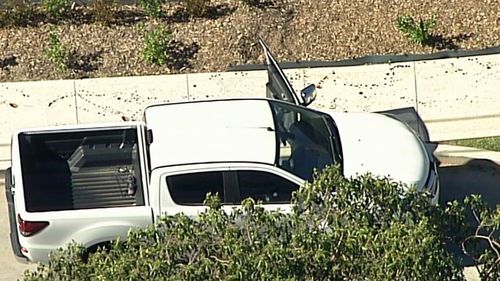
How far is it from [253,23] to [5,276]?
5.55 metres

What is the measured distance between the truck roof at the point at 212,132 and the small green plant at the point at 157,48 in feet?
9.84

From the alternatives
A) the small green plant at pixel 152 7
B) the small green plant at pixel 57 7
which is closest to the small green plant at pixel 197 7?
the small green plant at pixel 152 7

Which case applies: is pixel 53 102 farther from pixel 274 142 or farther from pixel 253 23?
pixel 274 142

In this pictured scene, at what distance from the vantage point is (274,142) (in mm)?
10047

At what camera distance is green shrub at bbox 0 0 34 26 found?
1439 centimetres

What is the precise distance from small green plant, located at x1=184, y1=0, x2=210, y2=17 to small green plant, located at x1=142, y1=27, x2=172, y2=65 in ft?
2.64

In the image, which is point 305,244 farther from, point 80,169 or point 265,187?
point 80,169

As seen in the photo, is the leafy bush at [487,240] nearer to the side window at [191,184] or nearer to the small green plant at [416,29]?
the side window at [191,184]

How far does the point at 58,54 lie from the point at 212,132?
171 inches

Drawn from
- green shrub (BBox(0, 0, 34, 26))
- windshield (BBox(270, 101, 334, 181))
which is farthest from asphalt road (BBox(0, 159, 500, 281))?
green shrub (BBox(0, 0, 34, 26))

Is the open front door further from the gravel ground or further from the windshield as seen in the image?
the gravel ground

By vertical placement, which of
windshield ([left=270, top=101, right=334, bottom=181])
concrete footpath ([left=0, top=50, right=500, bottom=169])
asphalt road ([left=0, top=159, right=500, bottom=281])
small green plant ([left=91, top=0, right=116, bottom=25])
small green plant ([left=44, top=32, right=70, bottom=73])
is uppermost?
small green plant ([left=91, top=0, right=116, bottom=25])

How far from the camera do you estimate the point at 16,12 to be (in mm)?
14414

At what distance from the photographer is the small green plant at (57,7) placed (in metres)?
14.3
